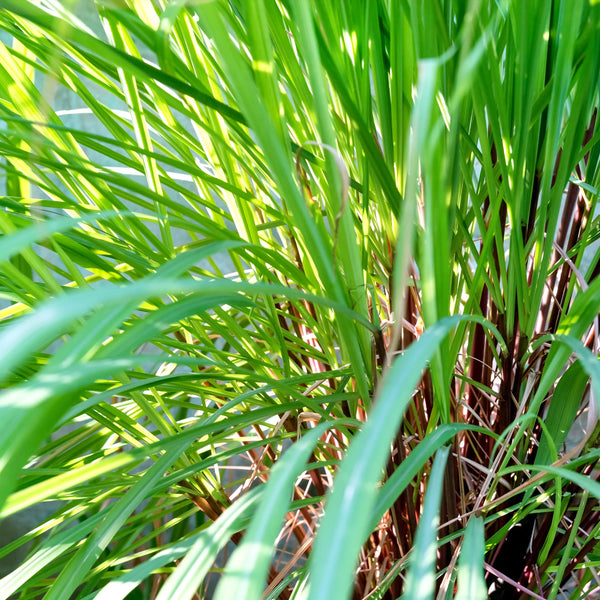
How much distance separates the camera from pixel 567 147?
29cm

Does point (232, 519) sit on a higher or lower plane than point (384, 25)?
lower

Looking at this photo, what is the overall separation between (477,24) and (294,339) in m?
0.22

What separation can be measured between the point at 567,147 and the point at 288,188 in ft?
0.53

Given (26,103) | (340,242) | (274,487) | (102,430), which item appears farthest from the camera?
(102,430)

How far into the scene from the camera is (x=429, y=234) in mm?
181

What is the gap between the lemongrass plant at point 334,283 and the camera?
142mm

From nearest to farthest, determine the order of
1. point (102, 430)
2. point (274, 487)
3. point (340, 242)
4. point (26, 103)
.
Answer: point (274, 487) → point (340, 242) → point (26, 103) → point (102, 430)

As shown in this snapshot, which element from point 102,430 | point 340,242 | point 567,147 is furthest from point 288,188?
point 102,430

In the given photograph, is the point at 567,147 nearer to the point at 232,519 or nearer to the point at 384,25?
the point at 384,25

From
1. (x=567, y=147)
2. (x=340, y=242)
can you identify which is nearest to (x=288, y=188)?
(x=340, y=242)

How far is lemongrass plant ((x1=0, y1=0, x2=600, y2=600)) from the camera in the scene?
14 centimetres

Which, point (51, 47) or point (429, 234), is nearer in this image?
point (429, 234)

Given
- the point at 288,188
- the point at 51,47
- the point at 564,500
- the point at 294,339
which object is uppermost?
the point at 51,47

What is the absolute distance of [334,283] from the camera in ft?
0.75
